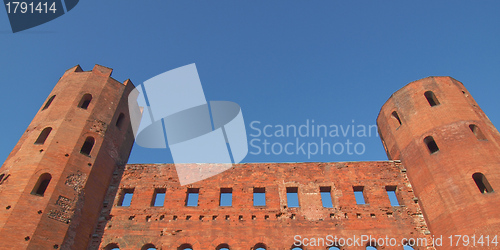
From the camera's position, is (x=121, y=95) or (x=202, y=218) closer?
(x=202, y=218)

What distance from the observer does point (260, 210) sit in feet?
52.3

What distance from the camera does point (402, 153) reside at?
17859mm

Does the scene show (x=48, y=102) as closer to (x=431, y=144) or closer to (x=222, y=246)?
(x=222, y=246)

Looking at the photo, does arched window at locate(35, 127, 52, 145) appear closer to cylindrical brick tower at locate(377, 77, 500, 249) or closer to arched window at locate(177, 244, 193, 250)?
arched window at locate(177, 244, 193, 250)

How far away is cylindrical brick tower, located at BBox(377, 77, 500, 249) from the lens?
44.9 feet

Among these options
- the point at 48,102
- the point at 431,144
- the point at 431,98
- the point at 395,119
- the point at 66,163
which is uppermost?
the point at 431,98

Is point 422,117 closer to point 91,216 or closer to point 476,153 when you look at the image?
point 476,153

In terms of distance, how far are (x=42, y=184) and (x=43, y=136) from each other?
2.64m

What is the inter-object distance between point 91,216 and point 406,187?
15.3 meters

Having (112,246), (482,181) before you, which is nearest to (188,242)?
(112,246)

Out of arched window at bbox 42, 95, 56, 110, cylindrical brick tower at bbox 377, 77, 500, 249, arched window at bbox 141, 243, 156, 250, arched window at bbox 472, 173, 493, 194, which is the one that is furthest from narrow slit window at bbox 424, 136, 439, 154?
arched window at bbox 42, 95, 56, 110

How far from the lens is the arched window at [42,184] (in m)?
14.3

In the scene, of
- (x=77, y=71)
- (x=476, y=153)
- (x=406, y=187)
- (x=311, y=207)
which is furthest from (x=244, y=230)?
(x=77, y=71)

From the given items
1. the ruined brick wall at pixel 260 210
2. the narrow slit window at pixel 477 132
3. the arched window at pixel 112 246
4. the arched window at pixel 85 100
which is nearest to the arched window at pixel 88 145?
the ruined brick wall at pixel 260 210
